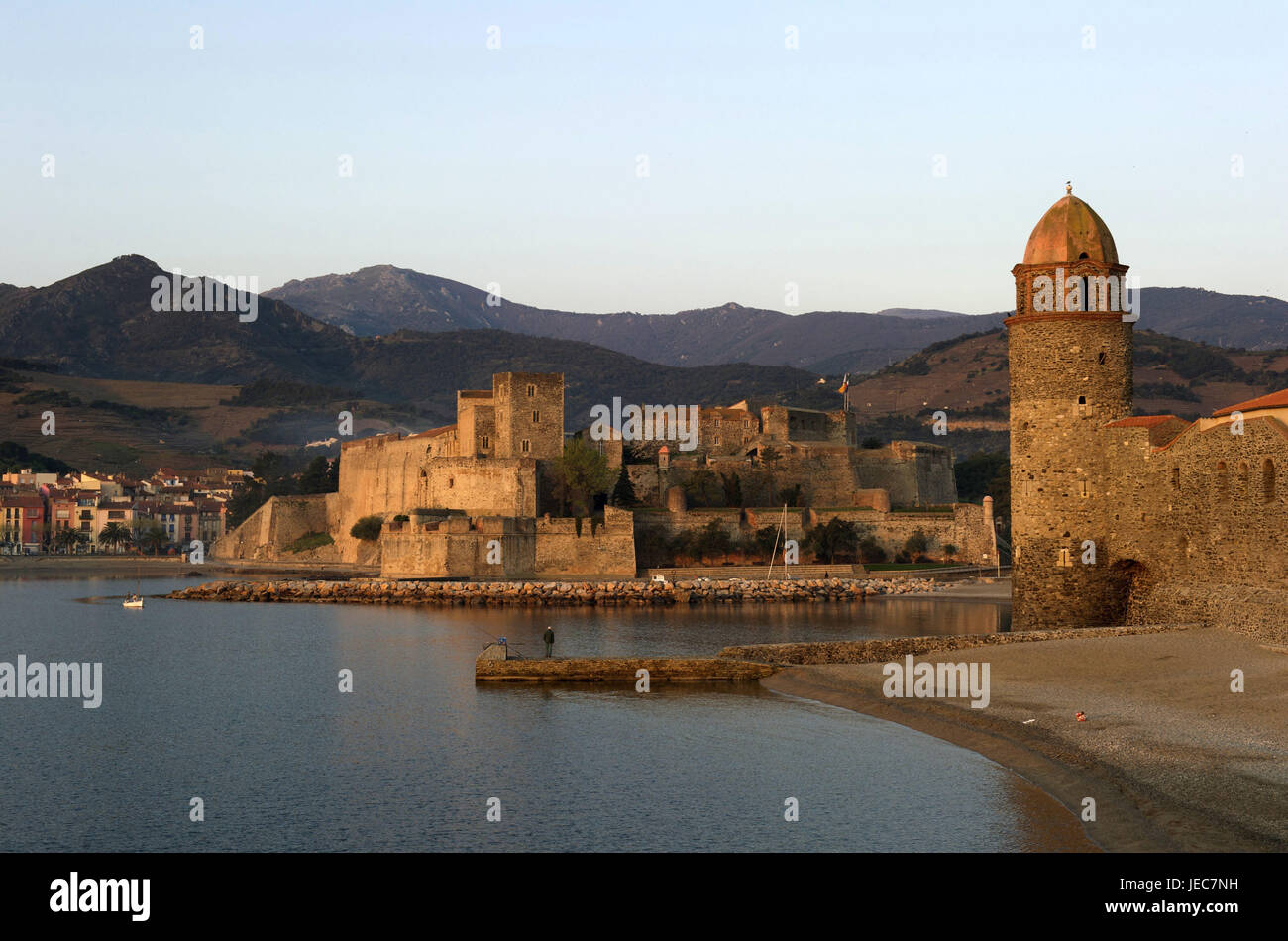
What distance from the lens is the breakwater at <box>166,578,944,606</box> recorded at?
47.3m

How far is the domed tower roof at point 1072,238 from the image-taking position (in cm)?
2528

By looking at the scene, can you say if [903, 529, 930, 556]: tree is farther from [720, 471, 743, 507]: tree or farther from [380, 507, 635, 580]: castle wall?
[380, 507, 635, 580]: castle wall

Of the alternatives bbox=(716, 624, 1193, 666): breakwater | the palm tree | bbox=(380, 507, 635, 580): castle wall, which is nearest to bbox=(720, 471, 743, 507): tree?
bbox=(380, 507, 635, 580): castle wall

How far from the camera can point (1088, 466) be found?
82.1 feet

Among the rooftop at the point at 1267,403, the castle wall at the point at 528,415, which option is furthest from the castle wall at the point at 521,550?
the rooftop at the point at 1267,403

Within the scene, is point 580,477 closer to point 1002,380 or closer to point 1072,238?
point 1072,238

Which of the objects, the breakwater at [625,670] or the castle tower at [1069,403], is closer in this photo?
the castle tower at [1069,403]

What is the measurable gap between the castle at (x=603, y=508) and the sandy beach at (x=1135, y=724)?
95.4 ft

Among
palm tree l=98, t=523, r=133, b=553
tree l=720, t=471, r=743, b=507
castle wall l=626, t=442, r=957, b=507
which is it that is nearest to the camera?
tree l=720, t=471, r=743, b=507

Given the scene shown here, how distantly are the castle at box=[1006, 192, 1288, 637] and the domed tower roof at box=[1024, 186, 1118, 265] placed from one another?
0.02m

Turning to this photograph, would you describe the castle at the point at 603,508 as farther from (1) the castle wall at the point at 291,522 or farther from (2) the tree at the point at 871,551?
(1) the castle wall at the point at 291,522

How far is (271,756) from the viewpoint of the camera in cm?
2044

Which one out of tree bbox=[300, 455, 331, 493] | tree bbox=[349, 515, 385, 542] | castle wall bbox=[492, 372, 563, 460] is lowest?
tree bbox=[349, 515, 385, 542]
